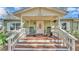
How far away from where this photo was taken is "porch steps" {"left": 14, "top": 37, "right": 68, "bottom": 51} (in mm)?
3469

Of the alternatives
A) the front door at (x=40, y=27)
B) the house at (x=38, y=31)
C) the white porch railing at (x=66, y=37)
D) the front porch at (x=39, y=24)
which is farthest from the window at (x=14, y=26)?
the white porch railing at (x=66, y=37)

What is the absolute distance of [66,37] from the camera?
Answer: 11.5 ft

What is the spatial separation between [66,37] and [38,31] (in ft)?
2.08

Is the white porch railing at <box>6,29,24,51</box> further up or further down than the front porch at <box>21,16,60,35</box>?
further down

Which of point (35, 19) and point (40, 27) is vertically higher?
point (35, 19)

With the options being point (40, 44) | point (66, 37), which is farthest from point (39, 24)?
point (66, 37)

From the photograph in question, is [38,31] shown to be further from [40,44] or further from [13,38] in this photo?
[13,38]

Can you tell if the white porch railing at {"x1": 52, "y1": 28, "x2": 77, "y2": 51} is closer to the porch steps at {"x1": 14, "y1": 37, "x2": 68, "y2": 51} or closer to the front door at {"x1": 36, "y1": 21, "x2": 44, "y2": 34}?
the porch steps at {"x1": 14, "y1": 37, "x2": 68, "y2": 51}

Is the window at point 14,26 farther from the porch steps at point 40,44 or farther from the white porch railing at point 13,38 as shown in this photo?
the porch steps at point 40,44

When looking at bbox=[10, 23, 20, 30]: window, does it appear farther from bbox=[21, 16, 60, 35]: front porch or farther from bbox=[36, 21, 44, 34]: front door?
bbox=[36, 21, 44, 34]: front door

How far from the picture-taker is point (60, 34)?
11.4 feet

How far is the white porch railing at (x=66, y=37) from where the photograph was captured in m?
3.45

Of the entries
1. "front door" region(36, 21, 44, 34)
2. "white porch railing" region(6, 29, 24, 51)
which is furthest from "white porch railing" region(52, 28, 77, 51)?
"white porch railing" region(6, 29, 24, 51)

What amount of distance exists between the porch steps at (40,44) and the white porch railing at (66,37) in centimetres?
9
